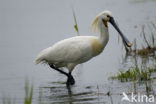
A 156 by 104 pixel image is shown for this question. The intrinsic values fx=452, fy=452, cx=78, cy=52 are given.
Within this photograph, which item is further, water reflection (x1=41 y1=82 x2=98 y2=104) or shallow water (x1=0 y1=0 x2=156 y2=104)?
shallow water (x1=0 y1=0 x2=156 y2=104)

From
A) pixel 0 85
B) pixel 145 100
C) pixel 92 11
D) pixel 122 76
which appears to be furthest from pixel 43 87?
pixel 92 11

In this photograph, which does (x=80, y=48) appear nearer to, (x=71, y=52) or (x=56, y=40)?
(x=71, y=52)

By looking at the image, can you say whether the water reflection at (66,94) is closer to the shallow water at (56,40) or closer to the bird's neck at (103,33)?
the shallow water at (56,40)

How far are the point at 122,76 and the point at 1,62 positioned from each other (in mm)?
5626

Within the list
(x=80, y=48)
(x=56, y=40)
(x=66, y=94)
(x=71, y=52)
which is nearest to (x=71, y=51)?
(x=71, y=52)

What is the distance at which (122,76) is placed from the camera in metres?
10.0

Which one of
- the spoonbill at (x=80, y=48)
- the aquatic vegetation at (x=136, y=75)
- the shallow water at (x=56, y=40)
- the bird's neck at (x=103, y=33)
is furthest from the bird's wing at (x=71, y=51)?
the aquatic vegetation at (x=136, y=75)

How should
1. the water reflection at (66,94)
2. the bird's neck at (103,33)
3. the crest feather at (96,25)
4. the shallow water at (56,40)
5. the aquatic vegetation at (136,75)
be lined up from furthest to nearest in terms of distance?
the crest feather at (96,25)
the bird's neck at (103,33)
the shallow water at (56,40)
the aquatic vegetation at (136,75)
the water reflection at (66,94)

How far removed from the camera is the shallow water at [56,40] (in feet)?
32.1

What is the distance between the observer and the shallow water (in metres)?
9.77

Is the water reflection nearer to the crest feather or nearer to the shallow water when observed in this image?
the shallow water

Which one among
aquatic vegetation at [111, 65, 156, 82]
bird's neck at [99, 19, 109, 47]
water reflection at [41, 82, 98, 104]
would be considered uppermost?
bird's neck at [99, 19, 109, 47]

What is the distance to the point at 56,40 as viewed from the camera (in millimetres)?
17438

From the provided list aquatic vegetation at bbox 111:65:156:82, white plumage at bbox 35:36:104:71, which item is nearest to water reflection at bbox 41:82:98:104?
white plumage at bbox 35:36:104:71
